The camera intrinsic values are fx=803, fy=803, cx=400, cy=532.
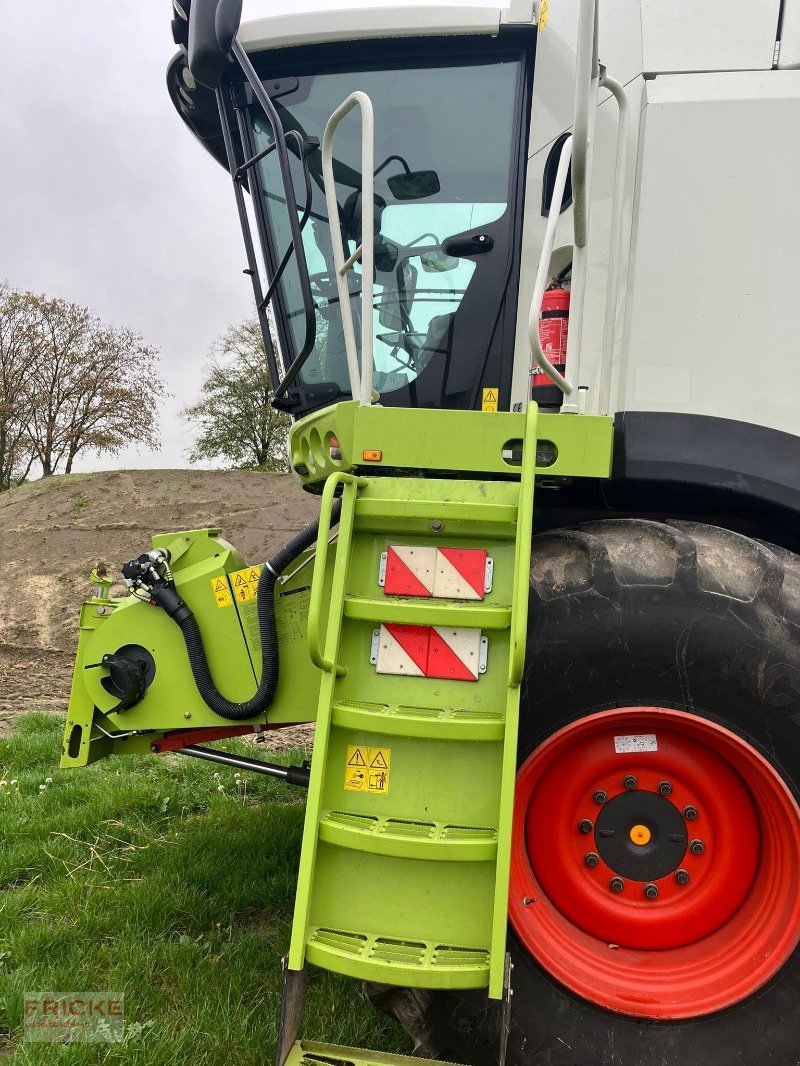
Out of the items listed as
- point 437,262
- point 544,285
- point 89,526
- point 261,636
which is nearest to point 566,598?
point 544,285

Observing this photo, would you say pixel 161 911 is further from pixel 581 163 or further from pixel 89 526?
pixel 89 526

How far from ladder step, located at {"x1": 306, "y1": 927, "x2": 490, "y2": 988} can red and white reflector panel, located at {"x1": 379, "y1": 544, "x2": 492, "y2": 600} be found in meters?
0.83

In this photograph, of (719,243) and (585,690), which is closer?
(585,690)

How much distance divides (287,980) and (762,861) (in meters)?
1.27

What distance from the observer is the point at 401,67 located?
2.92 m

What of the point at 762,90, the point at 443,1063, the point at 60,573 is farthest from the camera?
the point at 60,573

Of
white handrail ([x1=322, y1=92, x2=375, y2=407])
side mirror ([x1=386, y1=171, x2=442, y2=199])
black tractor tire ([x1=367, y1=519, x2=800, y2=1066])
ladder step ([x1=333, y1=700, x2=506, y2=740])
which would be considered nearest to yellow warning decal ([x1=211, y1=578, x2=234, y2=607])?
white handrail ([x1=322, y1=92, x2=375, y2=407])

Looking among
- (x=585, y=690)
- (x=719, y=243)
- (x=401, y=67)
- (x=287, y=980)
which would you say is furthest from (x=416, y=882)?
(x=401, y=67)

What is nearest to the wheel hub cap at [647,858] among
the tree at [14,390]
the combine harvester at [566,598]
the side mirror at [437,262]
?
the combine harvester at [566,598]

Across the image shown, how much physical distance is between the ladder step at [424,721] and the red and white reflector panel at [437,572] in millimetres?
294

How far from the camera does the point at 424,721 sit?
6.45ft

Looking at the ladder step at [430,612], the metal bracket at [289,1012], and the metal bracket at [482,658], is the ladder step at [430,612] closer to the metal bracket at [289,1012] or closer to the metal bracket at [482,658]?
the metal bracket at [482,658]

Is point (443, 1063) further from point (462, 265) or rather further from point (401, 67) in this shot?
point (401, 67)

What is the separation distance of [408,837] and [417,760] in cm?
19
